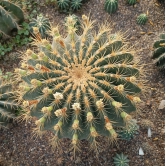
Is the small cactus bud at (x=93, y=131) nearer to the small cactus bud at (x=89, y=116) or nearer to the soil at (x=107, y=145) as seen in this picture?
the small cactus bud at (x=89, y=116)

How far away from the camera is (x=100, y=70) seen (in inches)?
104

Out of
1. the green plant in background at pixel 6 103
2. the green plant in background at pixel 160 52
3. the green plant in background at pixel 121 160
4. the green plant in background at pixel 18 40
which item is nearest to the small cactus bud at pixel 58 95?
the green plant in background at pixel 6 103

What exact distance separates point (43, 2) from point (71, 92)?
2241mm

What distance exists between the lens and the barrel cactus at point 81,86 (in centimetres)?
255

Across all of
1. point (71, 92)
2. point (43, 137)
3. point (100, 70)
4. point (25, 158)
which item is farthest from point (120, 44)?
point (25, 158)

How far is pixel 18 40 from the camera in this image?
13.4ft

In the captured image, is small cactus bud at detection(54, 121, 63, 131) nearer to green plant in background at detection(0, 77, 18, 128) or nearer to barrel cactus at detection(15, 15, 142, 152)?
barrel cactus at detection(15, 15, 142, 152)

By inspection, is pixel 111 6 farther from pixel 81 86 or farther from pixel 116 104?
pixel 116 104

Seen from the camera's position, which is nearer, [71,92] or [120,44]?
[71,92]

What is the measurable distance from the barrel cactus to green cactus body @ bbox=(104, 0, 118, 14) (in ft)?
4.15

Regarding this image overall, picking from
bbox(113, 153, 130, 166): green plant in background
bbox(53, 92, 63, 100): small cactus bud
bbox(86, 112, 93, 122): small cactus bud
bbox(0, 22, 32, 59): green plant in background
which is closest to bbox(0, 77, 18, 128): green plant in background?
bbox(0, 22, 32, 59): green plant in background

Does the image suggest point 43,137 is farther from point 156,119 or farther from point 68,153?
point 156,119

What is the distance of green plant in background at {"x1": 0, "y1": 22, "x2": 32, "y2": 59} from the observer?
160 inches

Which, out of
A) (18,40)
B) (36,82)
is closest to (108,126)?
(36,82)
